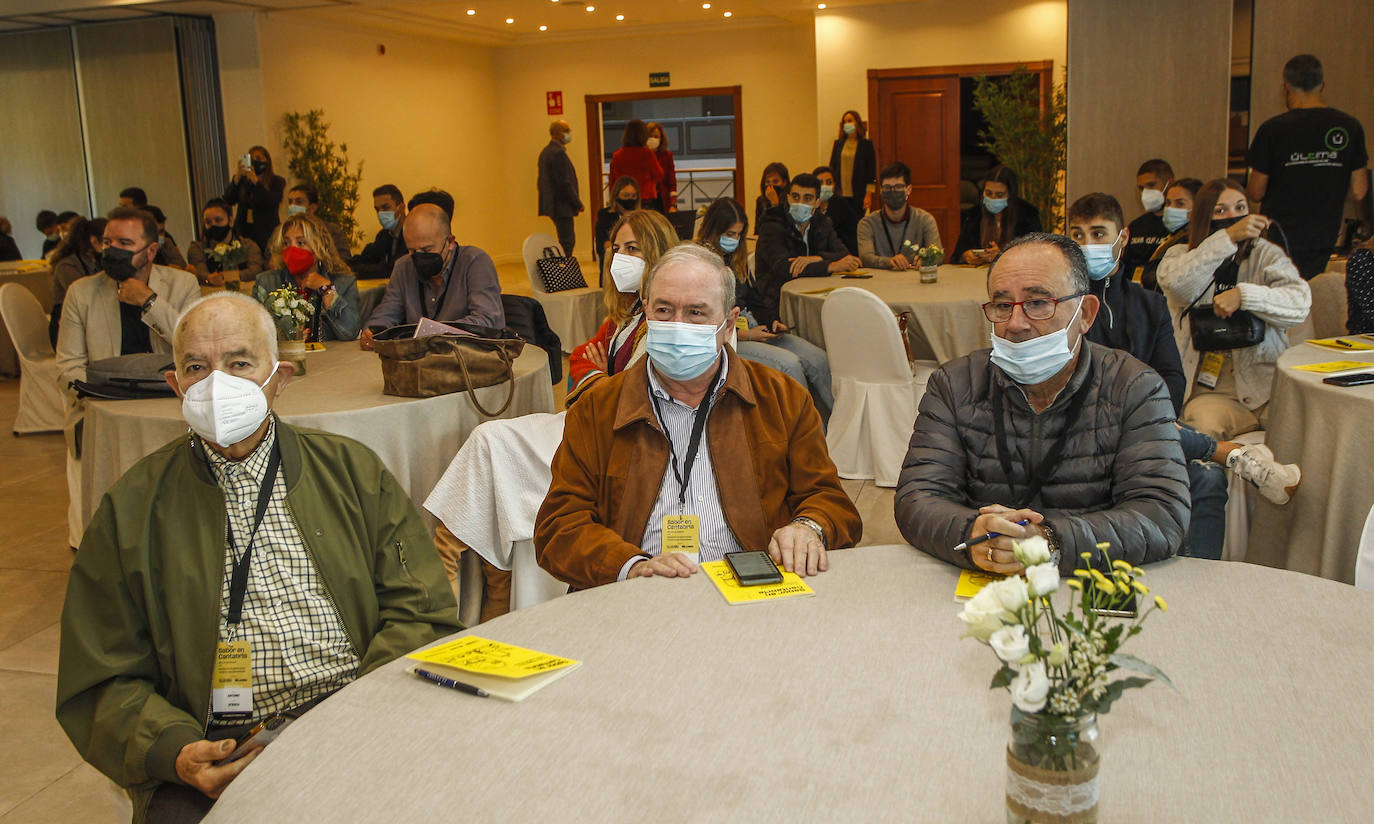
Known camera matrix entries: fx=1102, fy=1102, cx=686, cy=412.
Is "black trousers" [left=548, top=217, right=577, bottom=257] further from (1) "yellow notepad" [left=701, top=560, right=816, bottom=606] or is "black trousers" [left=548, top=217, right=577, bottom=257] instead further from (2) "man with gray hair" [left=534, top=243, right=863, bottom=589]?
(1) "yellow notepad" [left=701, top=560, right=816, bottom=606]

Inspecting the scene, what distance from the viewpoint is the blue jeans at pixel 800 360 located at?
511cm

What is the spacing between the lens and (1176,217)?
5.58 m

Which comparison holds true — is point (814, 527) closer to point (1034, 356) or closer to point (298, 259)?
point (1034, 356)

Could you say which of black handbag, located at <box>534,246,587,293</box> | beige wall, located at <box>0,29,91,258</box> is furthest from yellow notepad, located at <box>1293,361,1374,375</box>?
beige wall, located at <box>0,29,91,258</box>

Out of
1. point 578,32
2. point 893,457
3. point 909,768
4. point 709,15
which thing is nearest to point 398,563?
point 909,768

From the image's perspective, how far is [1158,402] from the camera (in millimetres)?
2189

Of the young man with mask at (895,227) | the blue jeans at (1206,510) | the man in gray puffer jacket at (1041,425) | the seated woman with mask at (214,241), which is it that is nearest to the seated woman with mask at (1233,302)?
the blue jeans at (1206,510)

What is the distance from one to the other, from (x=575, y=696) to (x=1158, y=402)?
1329 millimetres

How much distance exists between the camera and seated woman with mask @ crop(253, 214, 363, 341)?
16.9 feet

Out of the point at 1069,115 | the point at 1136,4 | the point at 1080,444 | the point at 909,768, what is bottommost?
the point at 909,768

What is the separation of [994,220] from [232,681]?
21.6 feet

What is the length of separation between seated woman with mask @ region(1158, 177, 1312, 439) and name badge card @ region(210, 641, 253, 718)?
10.5 feet

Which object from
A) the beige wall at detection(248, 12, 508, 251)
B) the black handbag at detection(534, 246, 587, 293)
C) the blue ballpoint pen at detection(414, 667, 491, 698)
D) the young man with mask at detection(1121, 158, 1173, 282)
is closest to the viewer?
the blue ballpoint pen at detection(414, 667, 491, 698)

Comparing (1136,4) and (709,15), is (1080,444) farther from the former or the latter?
(709,15)
